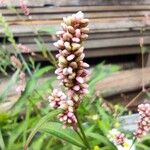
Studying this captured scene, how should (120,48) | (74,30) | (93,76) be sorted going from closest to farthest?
(74,30), (93,76), (120,48)

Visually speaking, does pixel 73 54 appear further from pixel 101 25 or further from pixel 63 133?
pixel 101 25

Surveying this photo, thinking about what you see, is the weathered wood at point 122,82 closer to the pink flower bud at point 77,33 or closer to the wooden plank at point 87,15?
the wooden plank at point 87,15

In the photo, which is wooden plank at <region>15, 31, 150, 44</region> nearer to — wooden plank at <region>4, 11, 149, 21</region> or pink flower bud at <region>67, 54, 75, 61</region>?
wooden plank at <region>4, 11, 149, 21</region>

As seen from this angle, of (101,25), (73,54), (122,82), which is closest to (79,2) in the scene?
(101,25)

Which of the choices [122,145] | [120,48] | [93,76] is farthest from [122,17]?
[122,145]

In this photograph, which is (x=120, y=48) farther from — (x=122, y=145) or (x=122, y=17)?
(x=122, y=145)

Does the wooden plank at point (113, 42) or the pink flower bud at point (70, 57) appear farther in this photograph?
the wooden plank at point (113, 42)

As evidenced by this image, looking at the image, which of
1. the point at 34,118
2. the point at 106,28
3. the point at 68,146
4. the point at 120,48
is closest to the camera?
the point at 68,146

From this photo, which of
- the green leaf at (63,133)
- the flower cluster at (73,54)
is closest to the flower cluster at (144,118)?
the green leaf at (63,133)

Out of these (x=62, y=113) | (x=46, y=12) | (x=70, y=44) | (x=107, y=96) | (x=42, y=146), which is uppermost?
(x=70, y=44)
